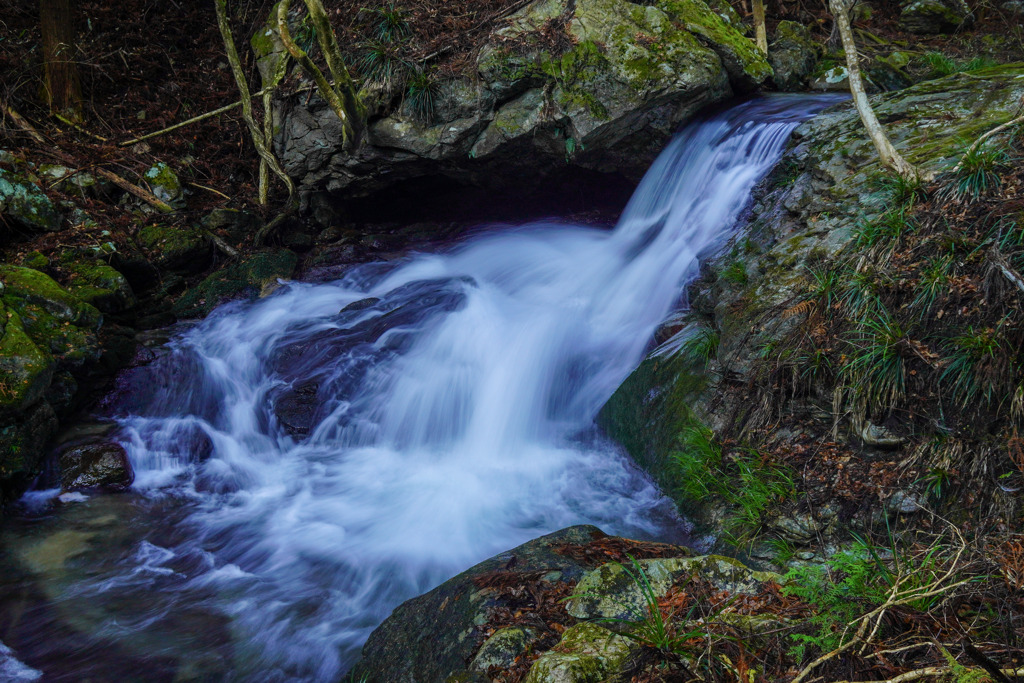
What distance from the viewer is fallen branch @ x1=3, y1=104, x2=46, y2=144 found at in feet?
28.8

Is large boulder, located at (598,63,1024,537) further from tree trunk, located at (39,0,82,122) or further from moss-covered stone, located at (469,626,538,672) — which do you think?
tree trunk, located at (39,0,82,122)

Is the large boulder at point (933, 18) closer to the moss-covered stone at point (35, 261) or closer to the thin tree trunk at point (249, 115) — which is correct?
the thin tree trunk at point (249, 115)

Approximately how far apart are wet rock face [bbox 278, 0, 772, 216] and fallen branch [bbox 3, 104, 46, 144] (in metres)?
4.94

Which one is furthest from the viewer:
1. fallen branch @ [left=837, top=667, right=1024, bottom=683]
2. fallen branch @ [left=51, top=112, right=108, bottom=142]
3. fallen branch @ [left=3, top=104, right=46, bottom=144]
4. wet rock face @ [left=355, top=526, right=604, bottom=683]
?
fallen branch @ [left=51, top=112, right=108, bottom=142]

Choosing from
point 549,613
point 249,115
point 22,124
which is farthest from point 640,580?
point 22,124

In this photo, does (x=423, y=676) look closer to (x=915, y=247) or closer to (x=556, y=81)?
(x=915, y=247)

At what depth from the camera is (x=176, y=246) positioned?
8.14m

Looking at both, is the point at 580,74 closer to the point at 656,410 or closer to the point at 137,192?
the point at 656,410

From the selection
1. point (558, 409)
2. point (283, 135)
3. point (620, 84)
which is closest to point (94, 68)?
point (283, 135)

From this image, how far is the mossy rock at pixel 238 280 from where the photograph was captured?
7908mm

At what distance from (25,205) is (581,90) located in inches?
279

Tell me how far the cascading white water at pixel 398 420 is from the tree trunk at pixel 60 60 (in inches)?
197

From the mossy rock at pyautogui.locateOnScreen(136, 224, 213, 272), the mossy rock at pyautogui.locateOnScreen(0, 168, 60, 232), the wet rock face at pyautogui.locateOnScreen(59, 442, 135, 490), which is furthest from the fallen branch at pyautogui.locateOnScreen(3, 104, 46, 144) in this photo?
the wet rock face at pyautogui.locateOnScreen(59, 442, 135, 490)

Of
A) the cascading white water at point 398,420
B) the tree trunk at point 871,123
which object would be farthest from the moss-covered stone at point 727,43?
the tree trunk at point 871,123
